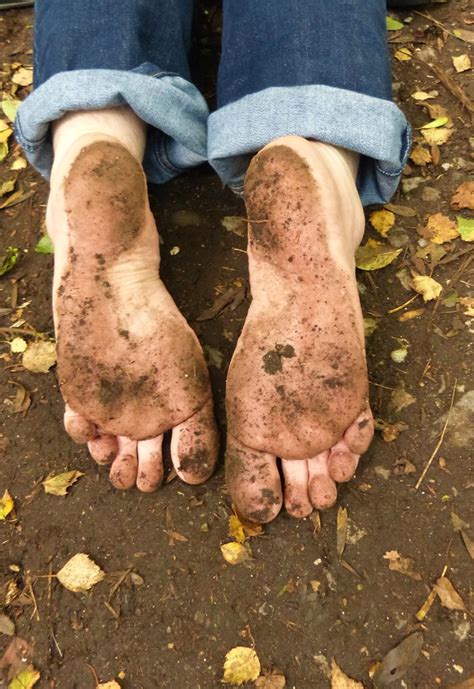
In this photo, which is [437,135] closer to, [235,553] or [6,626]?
[235,553]

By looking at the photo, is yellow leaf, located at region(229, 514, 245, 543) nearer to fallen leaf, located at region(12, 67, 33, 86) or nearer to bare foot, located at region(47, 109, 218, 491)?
bare foot, located at region(47, 109, 218, 491)

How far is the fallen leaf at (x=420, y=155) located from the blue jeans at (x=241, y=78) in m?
0.37

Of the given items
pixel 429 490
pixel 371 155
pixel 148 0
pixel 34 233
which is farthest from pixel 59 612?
pixel 148 0

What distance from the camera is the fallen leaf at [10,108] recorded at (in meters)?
2.08

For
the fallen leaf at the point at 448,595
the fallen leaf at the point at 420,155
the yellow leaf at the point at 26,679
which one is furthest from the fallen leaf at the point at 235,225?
the yellow leaf at the point at 26,679

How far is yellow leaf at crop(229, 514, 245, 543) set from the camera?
1.30 m

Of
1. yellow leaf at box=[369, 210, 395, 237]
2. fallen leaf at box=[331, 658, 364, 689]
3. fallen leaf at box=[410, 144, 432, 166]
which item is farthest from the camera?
fallen leaf at box=[410, 144, 432, 166]

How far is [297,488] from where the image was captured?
1266 mm

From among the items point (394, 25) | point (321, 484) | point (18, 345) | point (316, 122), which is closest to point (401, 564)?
point (321, 484)

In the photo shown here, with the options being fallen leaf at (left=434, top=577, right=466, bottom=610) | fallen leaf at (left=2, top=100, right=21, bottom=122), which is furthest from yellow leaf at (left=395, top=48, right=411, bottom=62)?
fallen leaf at (left=434, top=577, right=466, bottom=610)

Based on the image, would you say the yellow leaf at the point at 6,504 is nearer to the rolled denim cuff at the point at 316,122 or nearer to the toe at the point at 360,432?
the toe at the point at 360,432

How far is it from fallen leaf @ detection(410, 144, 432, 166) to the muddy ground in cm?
27

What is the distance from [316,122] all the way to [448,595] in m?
1.04

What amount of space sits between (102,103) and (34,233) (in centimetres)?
59
